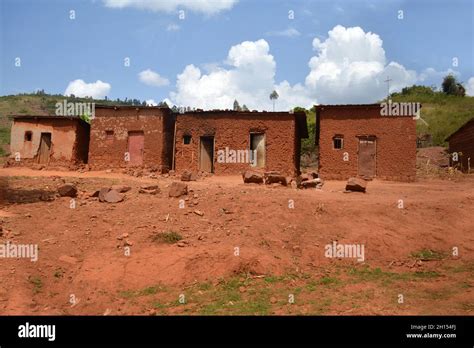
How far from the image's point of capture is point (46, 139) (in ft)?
82.1

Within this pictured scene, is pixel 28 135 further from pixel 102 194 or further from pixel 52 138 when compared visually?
pixel 102 194

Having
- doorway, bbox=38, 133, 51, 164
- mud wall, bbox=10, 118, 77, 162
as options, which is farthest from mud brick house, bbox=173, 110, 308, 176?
doorway, bbox=38, 133, 51, 164

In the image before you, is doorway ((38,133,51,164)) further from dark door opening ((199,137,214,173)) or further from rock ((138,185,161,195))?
rock ((138,185,161,195))

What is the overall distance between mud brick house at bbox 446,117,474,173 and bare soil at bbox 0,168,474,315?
39.7 feet

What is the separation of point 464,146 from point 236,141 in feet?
49.2

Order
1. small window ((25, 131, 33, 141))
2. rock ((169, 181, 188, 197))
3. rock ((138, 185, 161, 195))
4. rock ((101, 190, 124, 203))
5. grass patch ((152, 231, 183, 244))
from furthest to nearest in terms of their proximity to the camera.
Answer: small window ((25, 131, 33, 141))
rock ((138, 185, 161, 195))
rock ((169, 181, 188, 197))
rock ((101, 190, 124, 203))
grass patch ((152, 231, 183, 244))

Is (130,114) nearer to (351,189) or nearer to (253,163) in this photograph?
(253,163)

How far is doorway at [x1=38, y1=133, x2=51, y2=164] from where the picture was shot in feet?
81.3

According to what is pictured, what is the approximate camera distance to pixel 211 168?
77.8ft

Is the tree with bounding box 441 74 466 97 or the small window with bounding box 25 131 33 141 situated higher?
the tree with bounding box 441 74 466 97

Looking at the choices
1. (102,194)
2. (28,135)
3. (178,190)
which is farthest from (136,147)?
(178,190)

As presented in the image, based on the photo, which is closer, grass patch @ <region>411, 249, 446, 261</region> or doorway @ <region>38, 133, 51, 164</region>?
grass patch @ <region>411, 249, 446, 261</region>
